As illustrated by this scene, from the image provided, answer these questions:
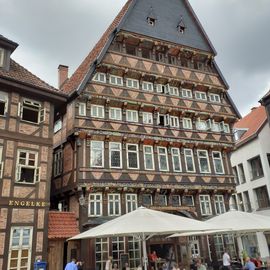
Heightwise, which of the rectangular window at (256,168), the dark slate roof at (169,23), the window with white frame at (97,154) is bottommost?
the window with white frame at (97,154)

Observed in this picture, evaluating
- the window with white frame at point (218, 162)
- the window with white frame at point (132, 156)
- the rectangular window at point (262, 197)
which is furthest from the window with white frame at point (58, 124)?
the rectangular window at point (262, 197)

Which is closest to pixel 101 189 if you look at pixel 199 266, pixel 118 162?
pixel 118 162

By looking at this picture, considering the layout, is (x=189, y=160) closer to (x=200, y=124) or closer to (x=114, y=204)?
(x=200, y=124)

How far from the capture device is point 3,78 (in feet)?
47.0

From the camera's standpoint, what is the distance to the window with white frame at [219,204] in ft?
69.0

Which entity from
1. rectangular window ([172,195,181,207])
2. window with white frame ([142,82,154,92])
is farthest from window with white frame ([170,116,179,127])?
rectangular window ([172,195,181,207])

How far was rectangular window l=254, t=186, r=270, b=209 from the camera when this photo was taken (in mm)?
27203

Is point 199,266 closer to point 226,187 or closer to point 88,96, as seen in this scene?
point 226,187

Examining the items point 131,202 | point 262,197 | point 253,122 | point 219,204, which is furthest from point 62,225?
point 253,122

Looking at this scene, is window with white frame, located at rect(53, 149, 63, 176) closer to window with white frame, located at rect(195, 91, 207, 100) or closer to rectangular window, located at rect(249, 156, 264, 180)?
window with white frame, located at rect(195, 91, 207, 100)

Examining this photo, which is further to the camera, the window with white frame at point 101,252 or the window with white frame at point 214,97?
the window with white frame at point 214,97

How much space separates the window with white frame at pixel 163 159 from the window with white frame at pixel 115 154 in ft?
9.06

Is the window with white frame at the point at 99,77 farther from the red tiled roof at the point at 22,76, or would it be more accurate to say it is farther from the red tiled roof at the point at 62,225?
the red tiled roof at the point at 62,225

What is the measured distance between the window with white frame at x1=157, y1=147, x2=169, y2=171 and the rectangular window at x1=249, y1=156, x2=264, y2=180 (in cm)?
1180
